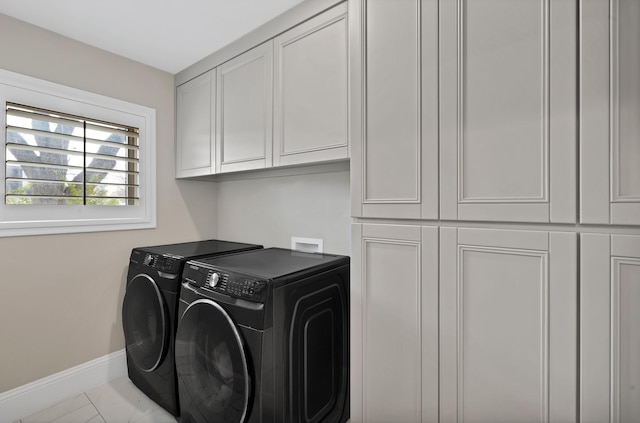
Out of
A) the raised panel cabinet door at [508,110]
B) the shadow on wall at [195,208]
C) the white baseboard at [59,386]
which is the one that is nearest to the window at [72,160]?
the shadow on wall at [195,208]

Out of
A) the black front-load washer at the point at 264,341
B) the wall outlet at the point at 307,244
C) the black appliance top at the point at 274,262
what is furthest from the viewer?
the wall outlet at the point at 307,244

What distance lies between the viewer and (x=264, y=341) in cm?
124

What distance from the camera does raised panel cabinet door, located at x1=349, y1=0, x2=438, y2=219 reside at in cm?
111

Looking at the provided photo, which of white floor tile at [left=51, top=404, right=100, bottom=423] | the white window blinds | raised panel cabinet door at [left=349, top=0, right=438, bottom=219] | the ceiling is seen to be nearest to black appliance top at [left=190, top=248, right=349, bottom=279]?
raised panel cabinet door at [left=349, top=0, right=438, bottom=219]

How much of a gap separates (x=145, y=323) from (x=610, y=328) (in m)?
2.25

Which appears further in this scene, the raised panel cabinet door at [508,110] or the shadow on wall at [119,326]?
the shadow on wall at [119,326]

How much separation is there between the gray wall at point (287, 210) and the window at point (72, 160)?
2.12 ft

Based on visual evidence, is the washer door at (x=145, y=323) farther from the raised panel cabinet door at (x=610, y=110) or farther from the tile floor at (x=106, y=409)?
the raised panel cabinet door at (x=610, y=110)

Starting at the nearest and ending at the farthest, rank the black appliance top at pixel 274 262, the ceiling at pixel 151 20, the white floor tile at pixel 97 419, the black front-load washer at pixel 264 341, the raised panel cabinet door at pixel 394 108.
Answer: the raised panel cabinet door at pixel 394 108, the black front-load washer at pixel 264 341, the black appliance top at pixel 274 262, the ceiling at pixel 151 20, the white floor tile at pixel 97 419

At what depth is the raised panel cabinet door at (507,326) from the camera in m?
0.89

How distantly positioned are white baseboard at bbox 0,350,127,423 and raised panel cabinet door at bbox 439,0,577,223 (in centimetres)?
256

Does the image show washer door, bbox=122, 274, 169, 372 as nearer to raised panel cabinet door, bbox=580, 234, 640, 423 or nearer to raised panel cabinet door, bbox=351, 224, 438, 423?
raised panel cabinet door, bbox=351, 224, 438, 423

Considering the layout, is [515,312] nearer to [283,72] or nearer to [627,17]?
[627,17]

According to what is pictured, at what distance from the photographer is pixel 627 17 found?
0.80m
